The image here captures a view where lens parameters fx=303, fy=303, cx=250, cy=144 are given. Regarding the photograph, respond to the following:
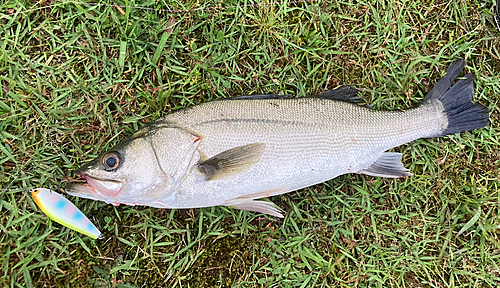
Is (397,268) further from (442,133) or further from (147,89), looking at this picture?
(147,89)

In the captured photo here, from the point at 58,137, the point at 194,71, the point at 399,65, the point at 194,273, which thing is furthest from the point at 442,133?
the point at 58,137

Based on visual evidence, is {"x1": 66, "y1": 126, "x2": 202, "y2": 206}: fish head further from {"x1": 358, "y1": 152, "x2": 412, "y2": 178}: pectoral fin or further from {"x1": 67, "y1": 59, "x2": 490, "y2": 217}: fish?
{"x1": 358, "y1": 152, "x2": 412, "y2": 178}: pectoral fin

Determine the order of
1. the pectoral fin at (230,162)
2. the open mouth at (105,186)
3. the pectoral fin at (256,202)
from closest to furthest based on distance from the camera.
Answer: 1. the open mouth at (105,186)
2. the pectoral fin at (230,162)
3. the pectoral fin at (256,202)

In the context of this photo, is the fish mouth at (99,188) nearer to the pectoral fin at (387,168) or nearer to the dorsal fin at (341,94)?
the dorsal fin at (341,94)

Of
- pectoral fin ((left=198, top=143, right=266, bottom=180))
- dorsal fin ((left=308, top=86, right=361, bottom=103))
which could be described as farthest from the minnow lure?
dorsal fin ((left=308, top=86, right=361, bottom=103))

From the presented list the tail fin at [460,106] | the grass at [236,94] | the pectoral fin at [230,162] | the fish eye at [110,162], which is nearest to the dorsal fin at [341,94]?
the grass at [236,94]

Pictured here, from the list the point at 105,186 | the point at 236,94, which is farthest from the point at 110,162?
the point at 236,94
